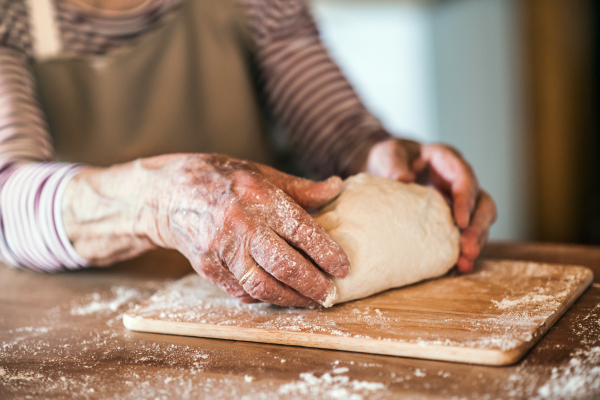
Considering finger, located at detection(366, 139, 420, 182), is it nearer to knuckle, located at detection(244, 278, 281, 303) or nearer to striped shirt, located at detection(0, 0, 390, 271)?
striped shirt, located at detection(0, 0, 390, 271)

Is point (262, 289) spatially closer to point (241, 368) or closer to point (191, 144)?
point (241, 368)

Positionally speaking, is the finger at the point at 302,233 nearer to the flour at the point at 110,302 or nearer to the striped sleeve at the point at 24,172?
the flour at the point at 110,302

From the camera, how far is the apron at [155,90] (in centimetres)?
159

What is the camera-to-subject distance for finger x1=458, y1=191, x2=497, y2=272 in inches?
45.0

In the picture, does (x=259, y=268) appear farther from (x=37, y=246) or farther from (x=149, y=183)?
(x=37, y=246)

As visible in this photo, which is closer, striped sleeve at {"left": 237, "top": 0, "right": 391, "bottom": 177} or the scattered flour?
the scattered flour

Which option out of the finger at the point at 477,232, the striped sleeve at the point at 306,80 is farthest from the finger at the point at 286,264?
the striped sleeve at the point at 306,80

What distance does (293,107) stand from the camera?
68.3 inches

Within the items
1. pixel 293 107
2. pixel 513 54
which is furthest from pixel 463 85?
pixel 293 107

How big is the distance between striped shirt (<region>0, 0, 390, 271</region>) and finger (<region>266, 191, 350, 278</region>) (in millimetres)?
555

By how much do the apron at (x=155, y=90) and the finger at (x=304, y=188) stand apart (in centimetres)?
76

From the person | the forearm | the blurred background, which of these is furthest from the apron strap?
the blurred background

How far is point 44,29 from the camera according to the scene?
4.82ft

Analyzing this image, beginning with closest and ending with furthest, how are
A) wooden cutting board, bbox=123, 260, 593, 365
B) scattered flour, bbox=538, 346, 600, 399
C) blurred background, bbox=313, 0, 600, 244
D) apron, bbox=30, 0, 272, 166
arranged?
scattered flour, bbox=538, 346, 600, 399
wooden cutting board, bbox=123, 260, 593, 365
apron, bbox=30, 0, 272, 166
blurred background, bbox=313, 0, 600, 244
